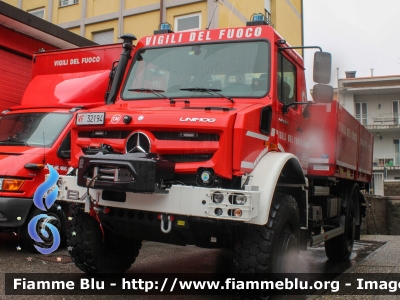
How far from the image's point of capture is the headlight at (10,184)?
6.43 metres

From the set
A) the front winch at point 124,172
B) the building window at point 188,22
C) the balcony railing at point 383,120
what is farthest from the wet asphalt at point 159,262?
the balcony railing at point 383,120

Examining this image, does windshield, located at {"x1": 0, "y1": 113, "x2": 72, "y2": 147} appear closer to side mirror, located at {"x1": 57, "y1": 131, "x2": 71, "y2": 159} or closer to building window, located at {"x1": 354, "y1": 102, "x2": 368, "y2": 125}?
side mirror, located at {"x1": 57, "y1": 131, "x2": 71, "y2": 159}

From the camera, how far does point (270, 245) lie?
4.21m

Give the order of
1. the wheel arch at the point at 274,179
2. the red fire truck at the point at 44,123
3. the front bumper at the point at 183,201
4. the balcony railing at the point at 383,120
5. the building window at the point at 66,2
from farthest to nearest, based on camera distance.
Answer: the balcony railing at the point at 383,120
the building window at the point at 66,2
the red fire truck at the point at 44,123
the wheel arch at the point at 274,179
the front bumper at the point at 183,201

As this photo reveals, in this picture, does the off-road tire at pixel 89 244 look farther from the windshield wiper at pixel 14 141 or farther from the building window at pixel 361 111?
the building window at pixel 361 111

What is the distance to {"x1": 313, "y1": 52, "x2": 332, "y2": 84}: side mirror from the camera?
5.20 metres

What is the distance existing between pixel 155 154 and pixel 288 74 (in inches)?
87.9

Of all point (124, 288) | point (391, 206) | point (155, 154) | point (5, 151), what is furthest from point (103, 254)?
point (391, 206)

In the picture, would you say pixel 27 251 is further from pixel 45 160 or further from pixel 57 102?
pixel 57 102

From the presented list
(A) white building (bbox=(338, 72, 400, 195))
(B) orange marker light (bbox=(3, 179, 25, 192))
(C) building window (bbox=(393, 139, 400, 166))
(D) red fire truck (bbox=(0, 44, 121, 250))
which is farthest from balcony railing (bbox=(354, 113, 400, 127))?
(B) orange marker light (bbox=(3, 179, 25, 192))

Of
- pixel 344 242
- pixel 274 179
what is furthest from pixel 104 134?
pixel 344 242

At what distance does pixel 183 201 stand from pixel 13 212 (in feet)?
11.0

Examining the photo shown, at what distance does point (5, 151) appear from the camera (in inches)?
268

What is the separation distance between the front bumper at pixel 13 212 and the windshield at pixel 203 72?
2.26 m
